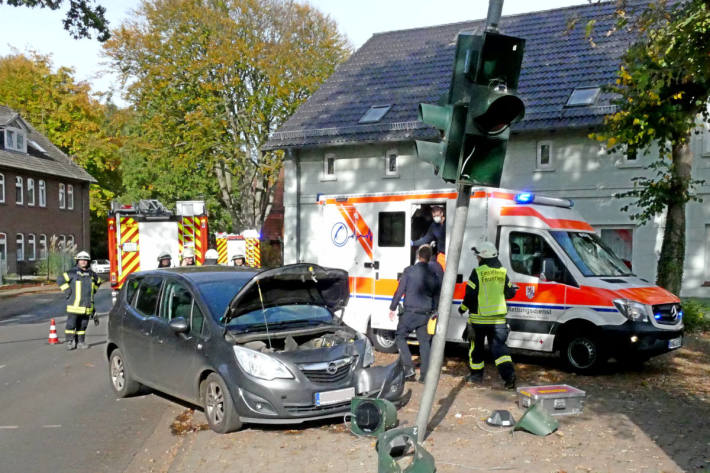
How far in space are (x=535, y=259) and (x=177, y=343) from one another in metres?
5.41

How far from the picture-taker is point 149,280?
9344 mm

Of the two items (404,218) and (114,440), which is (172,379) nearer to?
(114,440)

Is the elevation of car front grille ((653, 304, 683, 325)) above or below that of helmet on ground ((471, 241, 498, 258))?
below

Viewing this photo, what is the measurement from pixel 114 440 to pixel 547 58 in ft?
68.3

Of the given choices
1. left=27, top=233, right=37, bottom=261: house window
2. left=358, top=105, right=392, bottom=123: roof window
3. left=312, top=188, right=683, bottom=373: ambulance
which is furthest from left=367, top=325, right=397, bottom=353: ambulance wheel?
left=27, top=233, right=37, bottom=261: house window

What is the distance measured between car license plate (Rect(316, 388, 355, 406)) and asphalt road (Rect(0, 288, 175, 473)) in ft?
5.73

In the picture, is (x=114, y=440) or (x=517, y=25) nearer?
(x=114, y=440)

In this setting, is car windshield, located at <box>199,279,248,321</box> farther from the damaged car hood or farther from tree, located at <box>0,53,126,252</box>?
tree, located at <box>0,53,126,252</box>

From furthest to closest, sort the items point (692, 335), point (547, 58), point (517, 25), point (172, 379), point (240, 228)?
1. point (240, 228)
2. point (517, 25)
3. point (547, 58)
4. point (692, 335)
5. point (172, 379)

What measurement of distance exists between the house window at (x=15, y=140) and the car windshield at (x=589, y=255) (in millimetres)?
39810

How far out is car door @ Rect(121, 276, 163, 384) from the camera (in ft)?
28.9

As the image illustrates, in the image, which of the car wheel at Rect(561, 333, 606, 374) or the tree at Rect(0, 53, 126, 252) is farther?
the tree at Rect(0, 53, 126, 252)

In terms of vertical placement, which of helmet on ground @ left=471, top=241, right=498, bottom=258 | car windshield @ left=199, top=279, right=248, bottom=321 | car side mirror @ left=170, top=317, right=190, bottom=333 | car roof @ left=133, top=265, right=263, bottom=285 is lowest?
car side mirror @ left=170, top=317, right=190, bottom=333

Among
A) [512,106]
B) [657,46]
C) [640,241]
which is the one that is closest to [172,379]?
[512,106]
